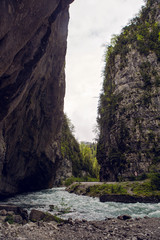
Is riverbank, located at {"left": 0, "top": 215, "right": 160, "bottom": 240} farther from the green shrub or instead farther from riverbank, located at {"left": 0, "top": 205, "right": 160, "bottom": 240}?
the green shrub

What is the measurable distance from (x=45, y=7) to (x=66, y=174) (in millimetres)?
43811

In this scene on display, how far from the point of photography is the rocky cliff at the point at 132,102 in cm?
2361

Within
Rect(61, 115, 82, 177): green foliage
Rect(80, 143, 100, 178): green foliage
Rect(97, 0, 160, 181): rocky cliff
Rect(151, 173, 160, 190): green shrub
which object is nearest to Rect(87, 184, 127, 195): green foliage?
Rect(151, 173, 160, 190): green shrub

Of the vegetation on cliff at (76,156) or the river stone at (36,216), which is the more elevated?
the vegetation on cliff at (76,156)

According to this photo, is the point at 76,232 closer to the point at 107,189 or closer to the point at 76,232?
the point at 76,232

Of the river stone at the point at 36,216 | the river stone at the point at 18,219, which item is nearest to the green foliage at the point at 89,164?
the river stone at the point at 36,216

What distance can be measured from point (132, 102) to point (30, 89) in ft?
61.0

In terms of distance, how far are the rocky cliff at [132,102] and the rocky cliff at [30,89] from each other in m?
9.62

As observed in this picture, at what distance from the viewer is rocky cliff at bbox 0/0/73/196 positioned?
582cm

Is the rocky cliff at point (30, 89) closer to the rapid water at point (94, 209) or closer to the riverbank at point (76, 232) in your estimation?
the rapid water at point (94, 209)

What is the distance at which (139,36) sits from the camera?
31.3 m

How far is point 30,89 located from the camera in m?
13.4

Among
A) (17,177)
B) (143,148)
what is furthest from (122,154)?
(17,177)

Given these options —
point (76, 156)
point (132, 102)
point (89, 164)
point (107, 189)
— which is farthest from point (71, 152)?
point (107, 189)
